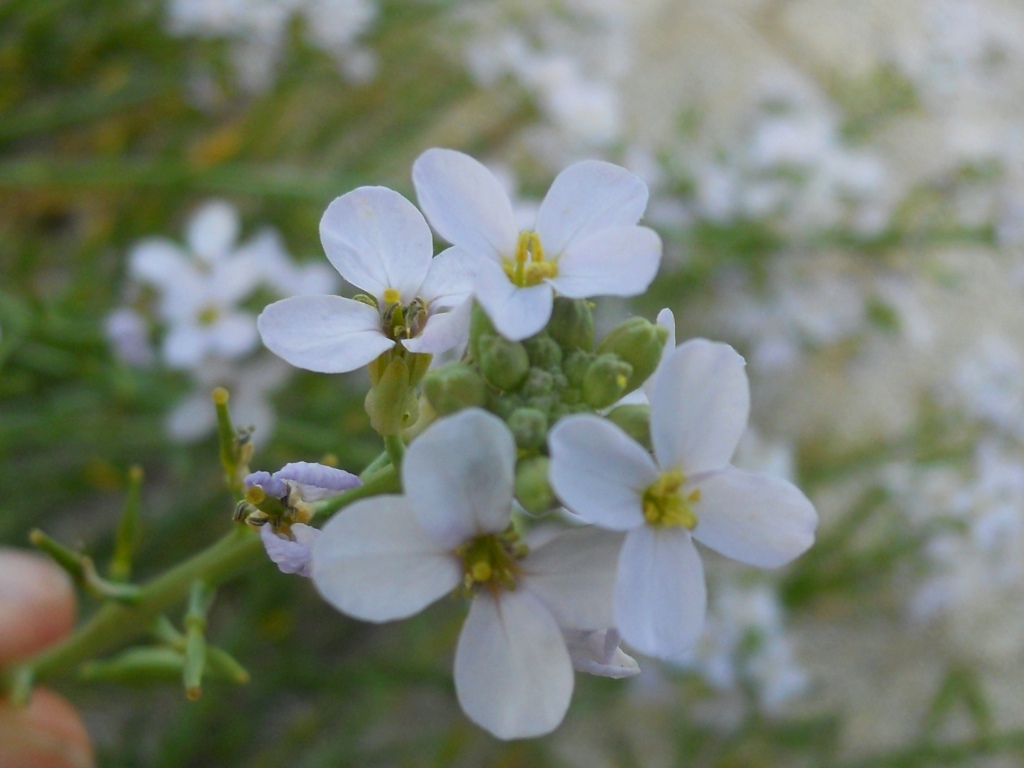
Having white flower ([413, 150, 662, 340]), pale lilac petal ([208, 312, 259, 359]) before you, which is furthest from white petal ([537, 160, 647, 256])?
pale lilac petal ([208, 312, 259, 359])

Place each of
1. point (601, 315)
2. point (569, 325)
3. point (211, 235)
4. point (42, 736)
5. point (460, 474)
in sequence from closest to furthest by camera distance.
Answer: point (460, 474) → point (569, 325) → point (42, 736) → point (211, 235) → point (601, 315)

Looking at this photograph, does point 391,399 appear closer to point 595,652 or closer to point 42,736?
point 595,652

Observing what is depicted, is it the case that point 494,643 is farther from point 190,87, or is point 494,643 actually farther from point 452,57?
point 452,57

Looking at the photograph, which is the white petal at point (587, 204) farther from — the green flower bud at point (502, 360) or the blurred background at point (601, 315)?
the blurred background at point (601, 315)

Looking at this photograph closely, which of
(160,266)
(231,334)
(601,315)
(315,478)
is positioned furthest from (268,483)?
(601,315)

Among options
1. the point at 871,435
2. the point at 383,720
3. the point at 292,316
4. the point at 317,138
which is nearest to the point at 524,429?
the point at 292,316

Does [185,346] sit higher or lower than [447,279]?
lower
